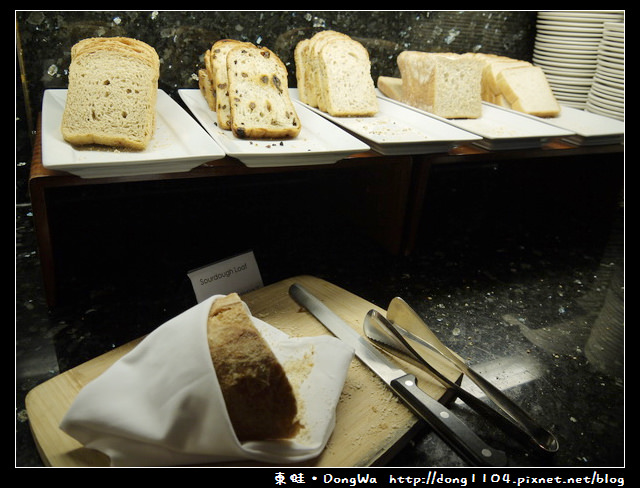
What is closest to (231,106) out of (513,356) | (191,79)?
(191,79)

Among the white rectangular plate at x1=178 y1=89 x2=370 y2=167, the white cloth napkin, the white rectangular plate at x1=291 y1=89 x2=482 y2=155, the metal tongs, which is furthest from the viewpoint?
the white rectangular plate at x1=291 y1=89 x2=482 y2=155

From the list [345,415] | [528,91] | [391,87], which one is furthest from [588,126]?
[345,415]

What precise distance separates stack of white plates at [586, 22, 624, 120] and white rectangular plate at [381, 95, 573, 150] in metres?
0.34

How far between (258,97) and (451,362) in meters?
0.68

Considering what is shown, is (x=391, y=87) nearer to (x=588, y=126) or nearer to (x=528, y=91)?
(x=528, y=91)

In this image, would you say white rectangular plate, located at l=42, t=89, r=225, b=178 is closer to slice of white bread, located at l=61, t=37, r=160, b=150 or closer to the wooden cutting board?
slice of white bread, located at l=61, t=37, r=160, b=150

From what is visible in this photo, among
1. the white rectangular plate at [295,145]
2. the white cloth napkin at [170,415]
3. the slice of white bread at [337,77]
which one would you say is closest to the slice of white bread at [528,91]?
the slice of white bread at [337,77]

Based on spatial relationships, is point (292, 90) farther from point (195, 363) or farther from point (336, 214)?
point (195, 363)

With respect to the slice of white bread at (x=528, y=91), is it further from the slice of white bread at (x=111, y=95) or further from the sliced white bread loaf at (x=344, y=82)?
the slice of white bread at (x=111, y=95)

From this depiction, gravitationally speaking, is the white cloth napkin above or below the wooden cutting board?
above

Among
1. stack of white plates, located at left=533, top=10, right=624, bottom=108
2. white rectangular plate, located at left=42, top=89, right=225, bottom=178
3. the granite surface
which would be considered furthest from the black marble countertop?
stack of white plates, located at left=533, top=10, right=624, bottom=108

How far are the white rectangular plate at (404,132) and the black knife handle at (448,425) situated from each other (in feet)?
1.70

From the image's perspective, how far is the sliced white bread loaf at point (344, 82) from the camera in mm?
1176

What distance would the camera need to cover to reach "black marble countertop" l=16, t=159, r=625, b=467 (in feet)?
2.40
